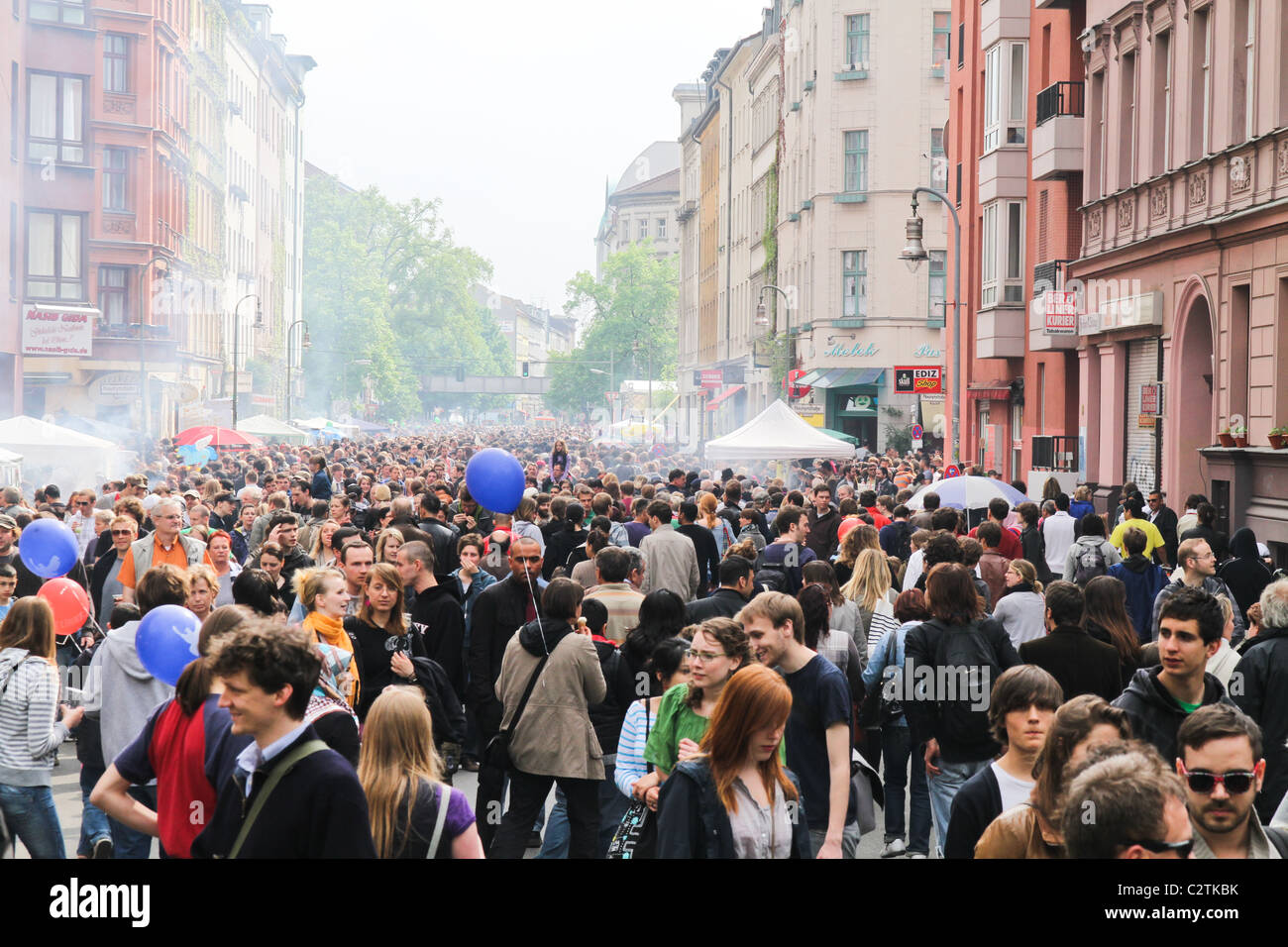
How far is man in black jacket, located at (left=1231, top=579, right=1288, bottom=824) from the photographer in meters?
7.22

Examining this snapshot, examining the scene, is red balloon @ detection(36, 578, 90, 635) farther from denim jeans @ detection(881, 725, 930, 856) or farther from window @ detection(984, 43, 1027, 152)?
window @ detection(984, 43, 1027, 152)

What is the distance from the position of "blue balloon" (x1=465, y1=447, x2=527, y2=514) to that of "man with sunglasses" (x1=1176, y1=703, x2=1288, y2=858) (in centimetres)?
879

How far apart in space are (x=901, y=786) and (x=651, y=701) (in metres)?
3.17

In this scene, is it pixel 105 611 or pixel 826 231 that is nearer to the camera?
pixel 105 611

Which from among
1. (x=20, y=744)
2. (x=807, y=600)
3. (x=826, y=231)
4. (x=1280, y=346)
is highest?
(x=826, y=231)

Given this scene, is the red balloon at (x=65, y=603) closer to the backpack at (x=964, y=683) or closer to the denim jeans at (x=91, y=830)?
the denim jeans at (x=91, y=830)

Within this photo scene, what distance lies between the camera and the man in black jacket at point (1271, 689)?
7.22 metres

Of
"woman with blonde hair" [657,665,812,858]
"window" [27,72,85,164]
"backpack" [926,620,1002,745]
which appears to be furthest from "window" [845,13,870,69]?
"woman with blonde hair" [657,665,812,858]

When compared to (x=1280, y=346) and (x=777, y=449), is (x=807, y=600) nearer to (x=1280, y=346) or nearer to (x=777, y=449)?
(x=1280, y=346)

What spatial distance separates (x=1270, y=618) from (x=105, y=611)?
7.94 meters

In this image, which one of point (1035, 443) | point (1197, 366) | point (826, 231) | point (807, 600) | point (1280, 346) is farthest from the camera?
point (826, 231)
